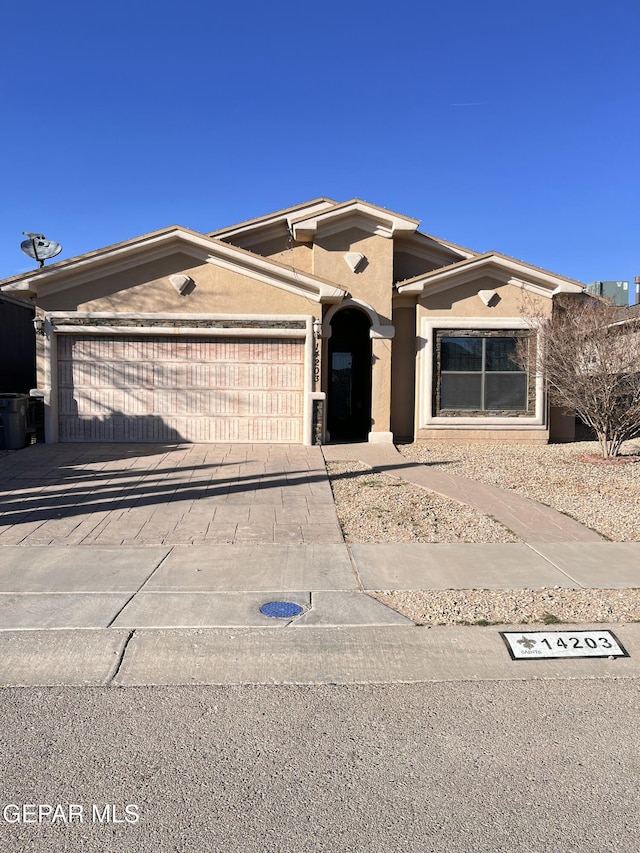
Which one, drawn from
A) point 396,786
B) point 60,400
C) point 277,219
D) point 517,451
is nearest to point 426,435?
point 517,451

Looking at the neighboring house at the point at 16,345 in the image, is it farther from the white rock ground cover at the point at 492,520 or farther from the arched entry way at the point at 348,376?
the white rock ground cover at the point at 492,520

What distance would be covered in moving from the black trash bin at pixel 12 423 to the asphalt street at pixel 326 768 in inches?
429

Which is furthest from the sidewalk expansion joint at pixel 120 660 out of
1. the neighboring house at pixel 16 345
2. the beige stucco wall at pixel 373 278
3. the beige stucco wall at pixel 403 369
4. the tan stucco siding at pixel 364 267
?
the neighboring house at pixel 16 345

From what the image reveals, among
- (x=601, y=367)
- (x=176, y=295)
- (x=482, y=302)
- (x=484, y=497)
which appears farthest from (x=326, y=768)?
(x=482, y=302)

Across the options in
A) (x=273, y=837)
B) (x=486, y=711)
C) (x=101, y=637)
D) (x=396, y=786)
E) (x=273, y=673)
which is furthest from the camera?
(x=101, y=637)

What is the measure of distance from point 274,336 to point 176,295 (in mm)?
2341

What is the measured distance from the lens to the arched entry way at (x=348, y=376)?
55.1 feet

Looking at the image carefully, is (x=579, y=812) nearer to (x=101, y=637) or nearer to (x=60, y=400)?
(x=101, y=637)

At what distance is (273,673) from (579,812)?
2.02 m

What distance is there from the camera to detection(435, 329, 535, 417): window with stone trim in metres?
16.1

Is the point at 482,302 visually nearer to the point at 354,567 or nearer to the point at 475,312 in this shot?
the point at 475,312

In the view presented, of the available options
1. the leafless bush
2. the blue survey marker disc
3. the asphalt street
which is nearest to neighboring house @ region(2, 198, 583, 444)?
the leafless bush

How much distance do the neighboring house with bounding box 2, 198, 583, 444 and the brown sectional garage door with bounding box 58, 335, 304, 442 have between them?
31mm

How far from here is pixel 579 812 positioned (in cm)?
302
